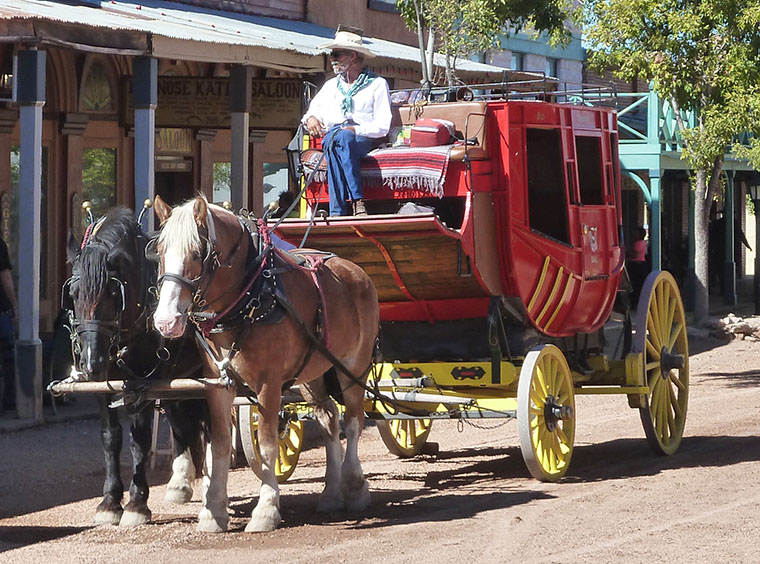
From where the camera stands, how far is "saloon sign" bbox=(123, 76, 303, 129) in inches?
663

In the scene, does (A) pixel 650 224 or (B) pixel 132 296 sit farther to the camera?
(A) pixel 650 224

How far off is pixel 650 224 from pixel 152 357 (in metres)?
15.4

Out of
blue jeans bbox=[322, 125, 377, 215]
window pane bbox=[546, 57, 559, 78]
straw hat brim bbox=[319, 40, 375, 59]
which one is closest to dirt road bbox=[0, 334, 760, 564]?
blue jeans bbox=[322, 125, 377, 215]

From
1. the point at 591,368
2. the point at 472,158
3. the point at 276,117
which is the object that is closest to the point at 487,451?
the point at 591,368

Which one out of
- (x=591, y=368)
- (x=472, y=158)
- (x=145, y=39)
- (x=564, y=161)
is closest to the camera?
(x=472, y=158)

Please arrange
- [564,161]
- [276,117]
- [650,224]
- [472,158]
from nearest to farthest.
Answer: [472,158] < [564,161] < [276,117] < [650,224]

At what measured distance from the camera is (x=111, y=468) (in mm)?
8273

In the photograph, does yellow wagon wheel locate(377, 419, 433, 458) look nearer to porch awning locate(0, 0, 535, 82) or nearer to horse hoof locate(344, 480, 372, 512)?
horse hoof locate(344, 480, 372, 512)

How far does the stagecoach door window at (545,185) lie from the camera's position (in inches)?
421

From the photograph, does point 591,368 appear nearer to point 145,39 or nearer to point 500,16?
point 145,39

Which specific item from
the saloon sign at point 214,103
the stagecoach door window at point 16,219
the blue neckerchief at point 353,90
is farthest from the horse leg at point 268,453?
the saloon sign at point 214,103

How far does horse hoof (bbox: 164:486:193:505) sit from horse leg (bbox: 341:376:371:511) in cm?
99

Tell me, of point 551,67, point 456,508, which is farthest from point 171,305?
point 551,67

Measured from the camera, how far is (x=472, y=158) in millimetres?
9703
